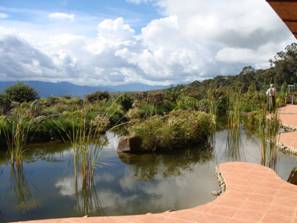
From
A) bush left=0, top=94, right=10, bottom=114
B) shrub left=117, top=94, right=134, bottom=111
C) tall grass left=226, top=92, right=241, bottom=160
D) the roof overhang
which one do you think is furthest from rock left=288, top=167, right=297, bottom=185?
bush left=0, top=94, right=10, bottom=114

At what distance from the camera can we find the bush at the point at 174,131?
748cm

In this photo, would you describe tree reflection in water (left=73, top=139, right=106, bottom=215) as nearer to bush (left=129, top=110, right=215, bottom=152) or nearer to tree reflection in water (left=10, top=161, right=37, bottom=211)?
tree reflection in water (left=10, top=161, right=37, bottom=211)

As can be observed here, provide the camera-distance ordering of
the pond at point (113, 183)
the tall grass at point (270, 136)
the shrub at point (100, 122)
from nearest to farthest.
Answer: the pond at point (113, 183) → the shrub at point (100, 122) → the tall grass at point (270, 136)

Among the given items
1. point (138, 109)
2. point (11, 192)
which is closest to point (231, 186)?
point (11, 192)

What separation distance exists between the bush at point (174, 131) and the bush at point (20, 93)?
740cm

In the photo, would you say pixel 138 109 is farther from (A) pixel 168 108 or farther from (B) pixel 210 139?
(B) pixel 210 139

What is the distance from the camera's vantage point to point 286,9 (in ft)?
2.81

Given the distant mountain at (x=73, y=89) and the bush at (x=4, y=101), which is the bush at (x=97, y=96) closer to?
the distant mountain at (x=73, y=89)

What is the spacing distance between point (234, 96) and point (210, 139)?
1.24 metres

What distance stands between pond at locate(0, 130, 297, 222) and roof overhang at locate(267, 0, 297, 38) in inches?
143

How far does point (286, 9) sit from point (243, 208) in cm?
314

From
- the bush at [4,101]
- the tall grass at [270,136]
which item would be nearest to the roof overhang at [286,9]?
the tall grass at [270,136]

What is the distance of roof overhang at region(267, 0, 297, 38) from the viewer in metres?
0.81

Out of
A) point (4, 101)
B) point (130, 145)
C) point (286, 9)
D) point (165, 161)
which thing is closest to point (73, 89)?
point (130, 145)
